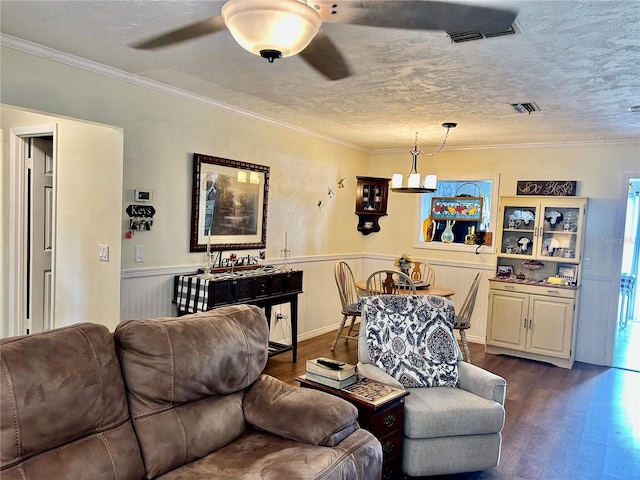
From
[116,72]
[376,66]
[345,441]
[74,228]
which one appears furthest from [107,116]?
[345,441]

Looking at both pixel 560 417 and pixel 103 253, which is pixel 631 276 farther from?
pixel 103 253

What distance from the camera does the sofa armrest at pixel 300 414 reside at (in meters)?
1.95

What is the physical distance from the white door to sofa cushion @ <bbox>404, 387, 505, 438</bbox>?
3.17m

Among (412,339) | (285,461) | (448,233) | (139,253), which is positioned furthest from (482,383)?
(448,233)

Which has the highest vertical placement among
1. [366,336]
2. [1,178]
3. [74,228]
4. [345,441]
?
[1,178]

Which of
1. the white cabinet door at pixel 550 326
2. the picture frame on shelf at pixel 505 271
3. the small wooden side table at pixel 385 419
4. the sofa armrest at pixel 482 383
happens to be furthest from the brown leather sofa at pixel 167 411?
the picture frame on shelf at pixel 505 271

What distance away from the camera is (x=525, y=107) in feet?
12.0

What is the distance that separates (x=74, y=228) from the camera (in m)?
3.62

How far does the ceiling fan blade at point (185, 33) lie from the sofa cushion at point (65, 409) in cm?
155

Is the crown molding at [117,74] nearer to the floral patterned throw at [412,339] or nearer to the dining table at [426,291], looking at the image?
the dining table at [426,291]

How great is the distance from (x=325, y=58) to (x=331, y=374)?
72.2 inches

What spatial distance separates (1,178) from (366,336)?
11.3 ft

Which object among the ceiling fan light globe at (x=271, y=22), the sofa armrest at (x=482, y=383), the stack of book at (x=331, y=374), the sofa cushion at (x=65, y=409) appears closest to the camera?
the sofa cushion at (x=65, y=409)

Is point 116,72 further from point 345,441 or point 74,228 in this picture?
point 345,441
